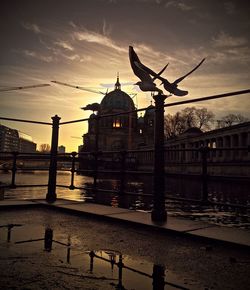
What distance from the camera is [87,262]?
7.84ft

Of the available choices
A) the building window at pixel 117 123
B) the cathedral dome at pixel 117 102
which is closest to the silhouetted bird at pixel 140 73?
the cathedral dome at pixel 117 102

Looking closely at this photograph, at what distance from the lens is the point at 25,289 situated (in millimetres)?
1846

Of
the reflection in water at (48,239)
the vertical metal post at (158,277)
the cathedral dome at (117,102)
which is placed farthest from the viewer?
the cathedral dome at (117,102)

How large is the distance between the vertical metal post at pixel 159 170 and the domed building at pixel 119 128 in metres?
100

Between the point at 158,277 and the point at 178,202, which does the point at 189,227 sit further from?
the point at 178,202

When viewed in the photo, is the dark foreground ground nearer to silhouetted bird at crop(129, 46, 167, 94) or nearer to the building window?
silhouetted bird at crop(129, 46, 167, 94)

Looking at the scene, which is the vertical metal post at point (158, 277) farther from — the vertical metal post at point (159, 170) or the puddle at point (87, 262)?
the vertical metal post at point (159, 170)

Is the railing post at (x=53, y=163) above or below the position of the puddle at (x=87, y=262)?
above

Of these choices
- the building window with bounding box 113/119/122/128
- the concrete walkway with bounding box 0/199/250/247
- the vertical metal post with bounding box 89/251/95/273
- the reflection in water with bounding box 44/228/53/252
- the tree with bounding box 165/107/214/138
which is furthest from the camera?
the building window with bounding box 113/119/122/128

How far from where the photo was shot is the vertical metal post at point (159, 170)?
411 centimetres

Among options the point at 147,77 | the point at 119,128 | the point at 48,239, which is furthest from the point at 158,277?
the point at 119,128

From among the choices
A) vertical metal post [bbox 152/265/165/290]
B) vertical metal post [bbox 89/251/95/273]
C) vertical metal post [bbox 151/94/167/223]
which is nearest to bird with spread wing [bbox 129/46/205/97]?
vertical metal post [bbox 151/94/167/223]

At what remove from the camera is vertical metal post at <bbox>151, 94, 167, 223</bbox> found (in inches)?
162

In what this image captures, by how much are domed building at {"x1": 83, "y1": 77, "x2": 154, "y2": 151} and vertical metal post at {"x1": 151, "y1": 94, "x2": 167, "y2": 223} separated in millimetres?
100246
